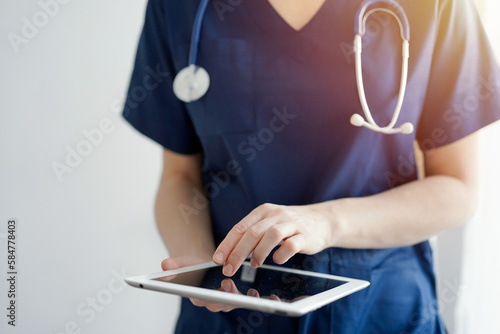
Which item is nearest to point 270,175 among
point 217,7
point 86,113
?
point 217,7

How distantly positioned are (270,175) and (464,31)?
12.2 inches

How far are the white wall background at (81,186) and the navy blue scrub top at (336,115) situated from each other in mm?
219

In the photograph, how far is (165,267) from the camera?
0.51 metres

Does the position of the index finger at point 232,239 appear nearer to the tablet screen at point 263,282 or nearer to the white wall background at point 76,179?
the tablet screen at point 263,282

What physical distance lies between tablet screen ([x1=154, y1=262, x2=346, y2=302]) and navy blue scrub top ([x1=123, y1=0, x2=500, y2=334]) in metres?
0.07

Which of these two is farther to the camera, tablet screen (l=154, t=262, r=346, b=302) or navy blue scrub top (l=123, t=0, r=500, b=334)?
navy blue scrub top (l=123, t=0, r=500, b=334)

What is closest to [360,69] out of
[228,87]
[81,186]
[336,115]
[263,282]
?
[336,115]

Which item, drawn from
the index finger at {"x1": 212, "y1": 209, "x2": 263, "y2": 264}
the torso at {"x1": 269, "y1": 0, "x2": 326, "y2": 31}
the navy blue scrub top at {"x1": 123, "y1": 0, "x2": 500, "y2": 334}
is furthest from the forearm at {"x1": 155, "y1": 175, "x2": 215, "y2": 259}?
the torso at {"x1": 269, "y1": 0, "x2": 326, "y2": 31}

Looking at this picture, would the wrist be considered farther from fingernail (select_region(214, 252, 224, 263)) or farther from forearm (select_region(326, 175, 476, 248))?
fingernail (select_region(214, 252, 224, 263))

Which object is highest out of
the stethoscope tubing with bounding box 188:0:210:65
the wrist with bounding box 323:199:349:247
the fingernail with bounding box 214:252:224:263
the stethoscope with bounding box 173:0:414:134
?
the stethoscope tubing with bounding box 188:0:210:65

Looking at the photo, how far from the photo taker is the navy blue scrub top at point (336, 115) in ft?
1.83

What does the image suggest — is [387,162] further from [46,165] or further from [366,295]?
[46,165]

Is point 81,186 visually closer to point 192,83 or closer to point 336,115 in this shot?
point 192,83

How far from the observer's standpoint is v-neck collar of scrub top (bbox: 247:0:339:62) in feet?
1.89
